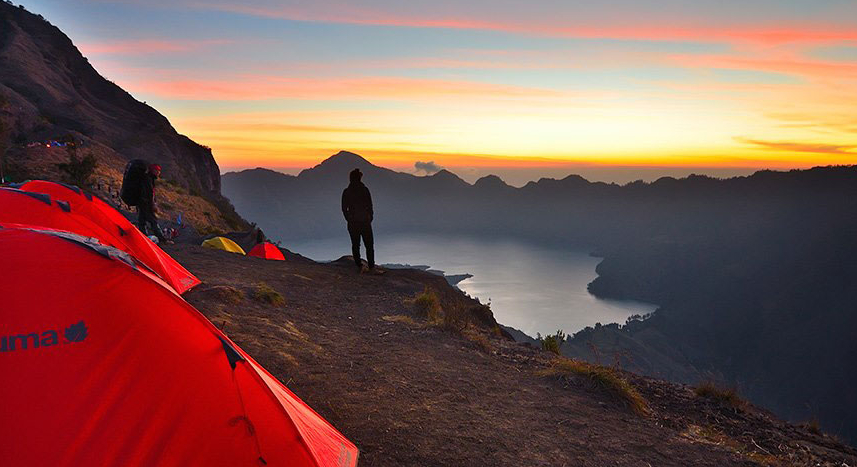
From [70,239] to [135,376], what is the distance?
1.25 metres

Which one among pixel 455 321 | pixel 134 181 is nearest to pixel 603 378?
pixel 455 321

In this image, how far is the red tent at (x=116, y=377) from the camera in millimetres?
3113

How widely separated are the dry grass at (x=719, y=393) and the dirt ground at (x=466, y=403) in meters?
0.18

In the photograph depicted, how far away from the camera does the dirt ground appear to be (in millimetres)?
5098

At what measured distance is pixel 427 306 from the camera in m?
10.9

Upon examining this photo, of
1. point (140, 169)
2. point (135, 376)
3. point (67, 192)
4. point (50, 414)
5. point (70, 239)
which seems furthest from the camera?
point (140, 169)

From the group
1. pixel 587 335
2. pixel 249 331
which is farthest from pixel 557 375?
pixel 587 335

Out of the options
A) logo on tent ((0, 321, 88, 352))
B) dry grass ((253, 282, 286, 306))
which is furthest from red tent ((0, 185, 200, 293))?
logo on tent ((0, 321, 88, 352))

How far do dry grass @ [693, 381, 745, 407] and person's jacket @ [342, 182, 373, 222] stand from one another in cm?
819

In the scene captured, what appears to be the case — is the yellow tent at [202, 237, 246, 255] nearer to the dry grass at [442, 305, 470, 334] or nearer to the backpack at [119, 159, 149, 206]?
the backpack at [119, 159, 149, 206]

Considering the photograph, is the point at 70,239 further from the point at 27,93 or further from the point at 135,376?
the point at 27,93

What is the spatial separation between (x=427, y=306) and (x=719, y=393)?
567 centimetres

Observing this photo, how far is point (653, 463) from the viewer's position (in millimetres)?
5117

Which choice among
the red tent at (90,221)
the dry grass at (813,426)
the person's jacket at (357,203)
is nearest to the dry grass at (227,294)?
the red tent at (90,221)
